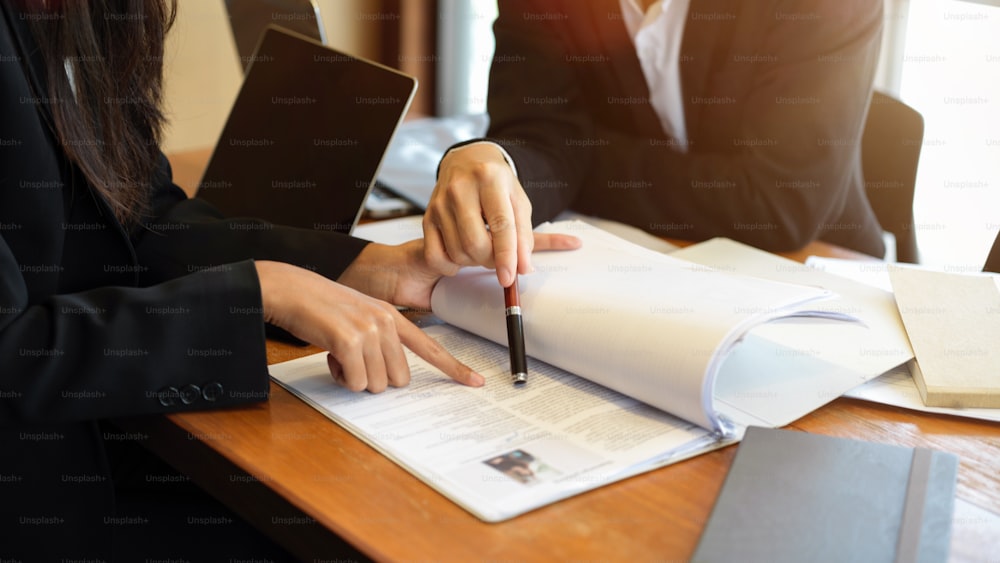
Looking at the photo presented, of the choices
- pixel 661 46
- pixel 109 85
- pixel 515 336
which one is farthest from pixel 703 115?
pixel 109 85

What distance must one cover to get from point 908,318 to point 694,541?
1.69 feet

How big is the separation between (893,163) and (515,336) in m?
1.36

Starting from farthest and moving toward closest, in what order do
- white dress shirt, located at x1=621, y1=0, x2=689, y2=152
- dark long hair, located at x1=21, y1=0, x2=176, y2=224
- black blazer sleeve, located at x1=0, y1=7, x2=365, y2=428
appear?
white dress shirt, located at x1=621, y1=0, x2=689, y2=152 → dark long hair, located at x1=21, y1=0, x2=176, y2=224 → black blazer sleeve, located at x1=0, y1=7, x2=365, y2=428

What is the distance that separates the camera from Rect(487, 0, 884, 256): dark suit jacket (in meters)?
1.50

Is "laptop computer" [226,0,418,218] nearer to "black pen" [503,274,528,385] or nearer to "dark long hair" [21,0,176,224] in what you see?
"dark long hair" [21,0,176,224]

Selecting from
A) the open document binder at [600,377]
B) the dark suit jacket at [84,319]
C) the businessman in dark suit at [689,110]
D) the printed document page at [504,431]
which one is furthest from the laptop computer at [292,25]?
the printed document page at [504,431]

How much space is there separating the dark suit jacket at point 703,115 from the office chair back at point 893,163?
0.19m

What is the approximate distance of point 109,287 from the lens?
913 mm

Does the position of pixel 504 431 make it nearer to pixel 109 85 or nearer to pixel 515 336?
pixel 515 336

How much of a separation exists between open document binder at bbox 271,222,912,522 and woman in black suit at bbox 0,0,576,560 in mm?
57

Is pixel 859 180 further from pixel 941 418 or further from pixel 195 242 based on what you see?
pixel 195 242

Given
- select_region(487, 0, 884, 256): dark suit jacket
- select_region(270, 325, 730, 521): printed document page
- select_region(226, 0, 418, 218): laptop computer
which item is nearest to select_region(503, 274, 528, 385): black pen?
select_region(270, 325, 730, 521): printed document page

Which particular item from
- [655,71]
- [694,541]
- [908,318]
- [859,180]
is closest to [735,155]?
[655,71]

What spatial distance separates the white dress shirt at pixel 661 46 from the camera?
1681mm
